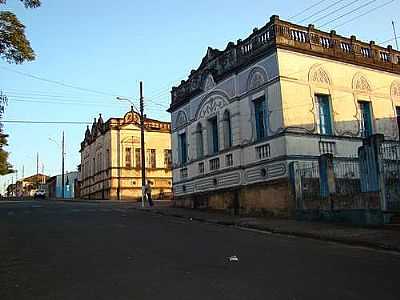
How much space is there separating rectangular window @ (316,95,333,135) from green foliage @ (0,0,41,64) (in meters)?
14.6

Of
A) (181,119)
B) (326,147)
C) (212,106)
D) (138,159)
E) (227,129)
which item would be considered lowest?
(326,147)

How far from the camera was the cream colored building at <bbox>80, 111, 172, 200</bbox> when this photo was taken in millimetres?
47156

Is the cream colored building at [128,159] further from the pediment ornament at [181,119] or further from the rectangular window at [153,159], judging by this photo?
the pediment ornament at [181,119]

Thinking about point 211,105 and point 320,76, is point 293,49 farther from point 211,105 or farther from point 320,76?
point 211,105

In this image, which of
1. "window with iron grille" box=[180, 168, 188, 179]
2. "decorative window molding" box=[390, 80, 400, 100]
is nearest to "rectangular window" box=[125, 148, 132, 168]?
"window with iron grille" box=[180, 168, 188, 179]

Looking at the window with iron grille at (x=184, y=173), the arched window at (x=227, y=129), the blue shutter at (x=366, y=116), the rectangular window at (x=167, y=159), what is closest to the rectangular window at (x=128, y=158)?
the rectangular window at (x=167, y=159)

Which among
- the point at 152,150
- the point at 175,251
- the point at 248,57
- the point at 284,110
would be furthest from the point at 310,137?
the point at 152,150

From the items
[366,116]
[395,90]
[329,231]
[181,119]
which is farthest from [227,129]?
[329,231]

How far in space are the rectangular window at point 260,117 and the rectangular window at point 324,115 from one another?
2510 millimetres

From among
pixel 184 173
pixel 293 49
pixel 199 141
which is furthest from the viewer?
pixel 184 173

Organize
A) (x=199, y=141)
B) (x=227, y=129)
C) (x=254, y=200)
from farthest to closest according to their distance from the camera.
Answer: (x=199, y=141) → (x=227, y=129) → (x=254, y=200)

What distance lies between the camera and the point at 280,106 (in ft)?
64.6

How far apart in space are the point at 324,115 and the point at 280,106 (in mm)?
2758

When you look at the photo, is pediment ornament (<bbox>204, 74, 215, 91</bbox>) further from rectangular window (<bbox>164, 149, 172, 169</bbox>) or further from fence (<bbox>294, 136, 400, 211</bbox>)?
rectangular window (<bbox>164, 149, 172, 169</bbox>)
